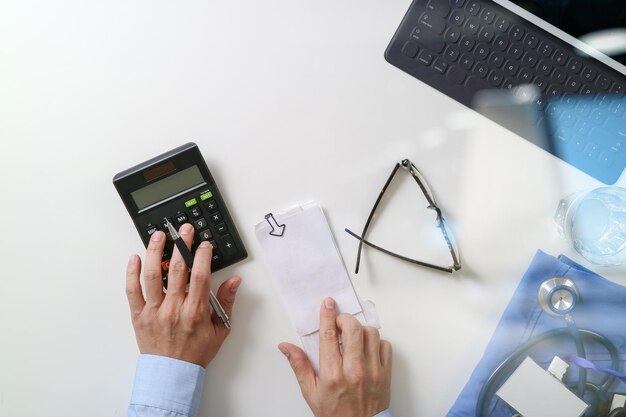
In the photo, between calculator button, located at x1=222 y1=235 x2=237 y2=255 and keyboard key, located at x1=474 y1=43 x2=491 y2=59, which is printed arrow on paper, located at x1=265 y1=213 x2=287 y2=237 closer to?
calculator button, located at x1=222 y1=235 x2=237 y2=255

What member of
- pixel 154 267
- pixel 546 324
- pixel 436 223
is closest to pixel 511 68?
pixel 436 223

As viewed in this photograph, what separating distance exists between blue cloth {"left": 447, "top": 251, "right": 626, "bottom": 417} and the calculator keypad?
44cm

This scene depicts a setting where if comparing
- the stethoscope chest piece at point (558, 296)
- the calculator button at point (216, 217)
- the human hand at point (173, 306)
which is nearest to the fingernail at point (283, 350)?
the human hand at point (173, 306)

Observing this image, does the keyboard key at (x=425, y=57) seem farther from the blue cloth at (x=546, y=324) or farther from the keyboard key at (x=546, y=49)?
the blue cloth at (x=546, y=324)

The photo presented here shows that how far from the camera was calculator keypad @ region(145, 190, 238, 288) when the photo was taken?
2.48 ft

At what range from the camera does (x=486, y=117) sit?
778 mm

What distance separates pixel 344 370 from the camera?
2.53 ft

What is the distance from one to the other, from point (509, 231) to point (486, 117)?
7.3 inches

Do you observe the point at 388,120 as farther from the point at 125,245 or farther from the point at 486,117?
the point at 125,245

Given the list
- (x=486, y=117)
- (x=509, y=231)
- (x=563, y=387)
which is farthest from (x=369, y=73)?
(x=563, y=387)

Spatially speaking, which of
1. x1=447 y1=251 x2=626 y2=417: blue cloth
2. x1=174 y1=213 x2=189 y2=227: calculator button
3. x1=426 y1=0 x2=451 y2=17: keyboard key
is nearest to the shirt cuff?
x1=174 y1=213 x2=189 y2=227: calculator button

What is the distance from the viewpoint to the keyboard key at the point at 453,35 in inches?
29.9

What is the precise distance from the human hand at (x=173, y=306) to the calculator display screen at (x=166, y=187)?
5 cm

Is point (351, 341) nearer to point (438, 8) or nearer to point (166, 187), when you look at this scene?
point (166, 187)
